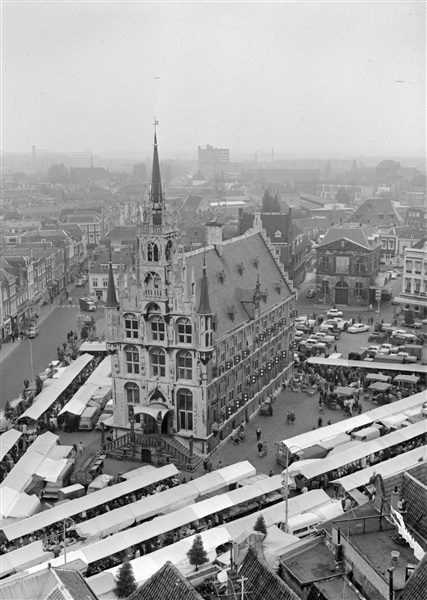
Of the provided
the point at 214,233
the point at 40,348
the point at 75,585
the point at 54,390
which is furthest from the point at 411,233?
the point at 75,585

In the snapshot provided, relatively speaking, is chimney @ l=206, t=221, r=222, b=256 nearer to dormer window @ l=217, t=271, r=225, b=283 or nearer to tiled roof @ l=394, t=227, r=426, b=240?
dormer window @ l=217, t=271, r=225, b=283

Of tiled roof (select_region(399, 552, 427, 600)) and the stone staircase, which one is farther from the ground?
tiled roof (select_region(399, 552, 427, 600))

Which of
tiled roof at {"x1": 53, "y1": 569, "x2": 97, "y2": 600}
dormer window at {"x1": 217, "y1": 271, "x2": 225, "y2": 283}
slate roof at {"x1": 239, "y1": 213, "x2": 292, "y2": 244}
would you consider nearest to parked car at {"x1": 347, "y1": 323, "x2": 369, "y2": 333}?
slate roof at {"x1": 239, "y1": 213, "x2": 292, "y2": 244}

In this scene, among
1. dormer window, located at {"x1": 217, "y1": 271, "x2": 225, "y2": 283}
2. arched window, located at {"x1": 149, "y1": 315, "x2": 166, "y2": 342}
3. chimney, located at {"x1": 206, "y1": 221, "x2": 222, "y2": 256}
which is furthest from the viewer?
chimney, located at {"x1": 206, "y1": 221, "x2": 222, "y2": 256}

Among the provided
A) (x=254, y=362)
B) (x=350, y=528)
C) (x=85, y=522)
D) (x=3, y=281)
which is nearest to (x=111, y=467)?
(x=85, y=522)

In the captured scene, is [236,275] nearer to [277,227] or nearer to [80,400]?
[80,400]

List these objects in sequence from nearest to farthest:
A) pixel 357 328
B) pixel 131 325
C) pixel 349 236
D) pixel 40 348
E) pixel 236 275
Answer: pixel 131 325, pixel 236 275, pixel 40 348, pixel 357 328, pixel 349 236

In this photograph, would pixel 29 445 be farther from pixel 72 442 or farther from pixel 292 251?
pixel 292 251
